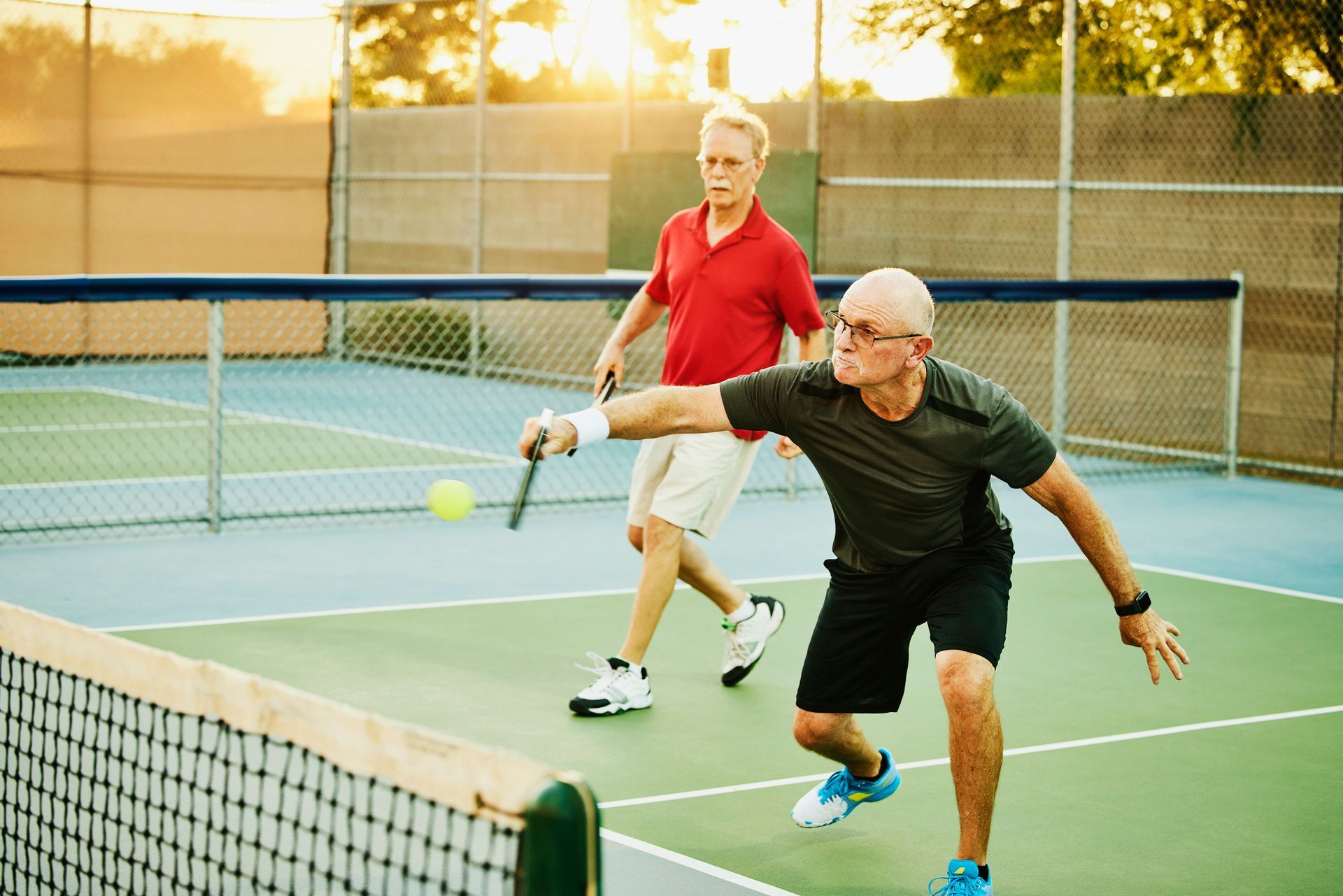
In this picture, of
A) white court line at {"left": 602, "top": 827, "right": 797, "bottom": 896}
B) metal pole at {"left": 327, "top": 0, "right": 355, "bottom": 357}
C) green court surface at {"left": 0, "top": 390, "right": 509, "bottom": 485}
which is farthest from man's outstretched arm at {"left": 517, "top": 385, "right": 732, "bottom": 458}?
metal pole at {"left": 327, "top": 0, "right": 355, "bottom": 357}

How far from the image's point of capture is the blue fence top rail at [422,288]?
27.0ft

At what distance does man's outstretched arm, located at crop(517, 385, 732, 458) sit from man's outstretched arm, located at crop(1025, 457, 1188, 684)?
0.78 metres

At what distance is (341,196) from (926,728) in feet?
45.4

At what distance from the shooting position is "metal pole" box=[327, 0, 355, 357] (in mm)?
17672

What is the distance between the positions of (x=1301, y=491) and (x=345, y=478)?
6188mm

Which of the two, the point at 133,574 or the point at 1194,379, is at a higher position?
the point at 1194,379

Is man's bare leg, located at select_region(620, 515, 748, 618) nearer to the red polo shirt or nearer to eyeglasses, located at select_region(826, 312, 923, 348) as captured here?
the red polo shirt

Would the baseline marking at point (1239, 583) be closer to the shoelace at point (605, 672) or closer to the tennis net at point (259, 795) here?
the shoelace at point (605, 672)

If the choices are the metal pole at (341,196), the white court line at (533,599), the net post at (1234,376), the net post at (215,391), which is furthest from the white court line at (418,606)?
the metal pole at (341,196)

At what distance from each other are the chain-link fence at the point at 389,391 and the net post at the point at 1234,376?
3cm

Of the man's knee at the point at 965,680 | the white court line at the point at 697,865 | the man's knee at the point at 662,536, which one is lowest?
the white court line at the point at 697,865

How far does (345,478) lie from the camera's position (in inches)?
435

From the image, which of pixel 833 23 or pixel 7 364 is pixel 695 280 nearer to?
pixel 833 23

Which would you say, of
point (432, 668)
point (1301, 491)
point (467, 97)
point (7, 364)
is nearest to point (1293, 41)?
point (1301, 491)
